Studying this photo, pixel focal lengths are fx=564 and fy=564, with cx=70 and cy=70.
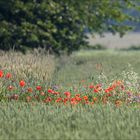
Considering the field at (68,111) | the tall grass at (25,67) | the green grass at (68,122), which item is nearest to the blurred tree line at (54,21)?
the tall grass at (25,67)

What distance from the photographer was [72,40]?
92.7 feet

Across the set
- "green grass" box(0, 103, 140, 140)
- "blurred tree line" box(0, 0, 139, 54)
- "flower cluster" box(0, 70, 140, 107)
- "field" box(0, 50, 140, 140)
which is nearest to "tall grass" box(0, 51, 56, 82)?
"field" box(0, 50, 140, 140)

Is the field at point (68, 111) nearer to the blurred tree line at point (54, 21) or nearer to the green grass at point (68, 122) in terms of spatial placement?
the green grass at point (68, 122)

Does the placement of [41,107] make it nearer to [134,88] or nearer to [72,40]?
[134,88]

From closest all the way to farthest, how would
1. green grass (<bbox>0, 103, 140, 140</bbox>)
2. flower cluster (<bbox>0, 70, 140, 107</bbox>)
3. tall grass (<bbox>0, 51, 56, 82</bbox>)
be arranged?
green grass (<bbox>0, 103, 140, 140</bbox>) < flower cluster (<bbox>0, 70, 140, 107</bbox>) < tall grass (<bbox>0, 51, 56, 82</bbox>)

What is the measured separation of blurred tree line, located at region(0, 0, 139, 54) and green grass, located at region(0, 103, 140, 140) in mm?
14509

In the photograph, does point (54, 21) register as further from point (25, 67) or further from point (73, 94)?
point (73, 94)

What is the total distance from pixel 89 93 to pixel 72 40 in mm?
15464

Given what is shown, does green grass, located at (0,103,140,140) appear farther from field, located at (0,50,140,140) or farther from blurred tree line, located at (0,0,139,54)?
blurred tree line, located at (0,0,139,54)

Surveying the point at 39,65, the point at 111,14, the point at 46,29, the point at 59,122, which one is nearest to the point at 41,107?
the point at 59,122

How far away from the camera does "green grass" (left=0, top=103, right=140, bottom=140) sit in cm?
835

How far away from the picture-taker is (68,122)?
30.1 ft

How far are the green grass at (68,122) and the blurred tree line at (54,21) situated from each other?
1451 cm

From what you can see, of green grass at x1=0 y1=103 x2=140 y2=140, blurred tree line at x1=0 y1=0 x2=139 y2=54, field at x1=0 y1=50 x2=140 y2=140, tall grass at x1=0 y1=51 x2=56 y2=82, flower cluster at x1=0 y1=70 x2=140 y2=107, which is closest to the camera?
green grass at x1=0 y1=103 x2=140 y2=140
